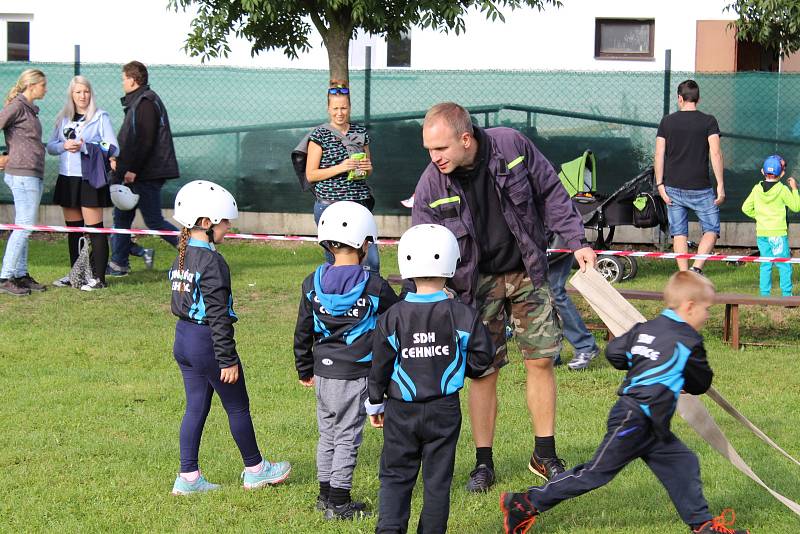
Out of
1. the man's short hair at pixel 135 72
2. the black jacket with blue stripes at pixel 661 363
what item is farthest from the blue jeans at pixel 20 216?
the black jacket with blue stripes at pixel 661 363

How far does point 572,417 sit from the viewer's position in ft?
23.7

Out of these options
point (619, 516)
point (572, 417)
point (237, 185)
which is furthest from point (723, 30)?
point (619, 516)

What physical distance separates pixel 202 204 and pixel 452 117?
1.25m

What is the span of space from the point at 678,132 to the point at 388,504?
24.2ft

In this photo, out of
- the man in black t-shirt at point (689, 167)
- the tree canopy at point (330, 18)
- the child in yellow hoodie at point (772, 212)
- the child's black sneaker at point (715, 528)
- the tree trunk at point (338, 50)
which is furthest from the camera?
the tree trunk at point (338, 50)

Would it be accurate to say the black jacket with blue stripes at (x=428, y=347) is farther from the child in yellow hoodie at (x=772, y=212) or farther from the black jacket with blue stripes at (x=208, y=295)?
the child in yellow hoodie at (x=772, y=212)

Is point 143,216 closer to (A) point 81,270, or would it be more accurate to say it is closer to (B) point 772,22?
(A) point 81,270

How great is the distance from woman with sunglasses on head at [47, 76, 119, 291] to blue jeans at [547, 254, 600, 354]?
16.1 ft

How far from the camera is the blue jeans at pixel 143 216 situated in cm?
1210

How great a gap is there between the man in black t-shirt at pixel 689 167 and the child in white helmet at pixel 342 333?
6.43 metres

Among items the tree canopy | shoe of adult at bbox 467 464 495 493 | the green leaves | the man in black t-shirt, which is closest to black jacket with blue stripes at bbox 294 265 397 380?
shoe of adult at bbox 467 464 495 493

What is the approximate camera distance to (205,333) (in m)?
5.61

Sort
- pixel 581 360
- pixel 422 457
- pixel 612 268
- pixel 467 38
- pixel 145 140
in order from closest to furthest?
pixel 422 457
pixel 581 360
pixel 145 140
pixel 612 268
pixel 467 38

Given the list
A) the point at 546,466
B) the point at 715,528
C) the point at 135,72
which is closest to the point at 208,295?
the point at 546,466
